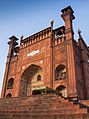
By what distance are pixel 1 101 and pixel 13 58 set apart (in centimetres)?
1320

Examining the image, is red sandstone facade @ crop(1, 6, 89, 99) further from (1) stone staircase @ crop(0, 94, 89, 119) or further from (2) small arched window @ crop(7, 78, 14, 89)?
(1) stone staircase @ crop(0, 94, 89, 119)

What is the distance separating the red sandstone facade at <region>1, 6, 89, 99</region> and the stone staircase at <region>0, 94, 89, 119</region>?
5301mm

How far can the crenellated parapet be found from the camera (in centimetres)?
2482

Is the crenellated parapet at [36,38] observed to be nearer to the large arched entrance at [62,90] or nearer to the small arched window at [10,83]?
the small arched window at [10,83]

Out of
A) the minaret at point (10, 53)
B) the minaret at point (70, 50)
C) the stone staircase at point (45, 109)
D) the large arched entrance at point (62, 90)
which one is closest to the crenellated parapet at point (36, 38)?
the minaret at point (10, 53)

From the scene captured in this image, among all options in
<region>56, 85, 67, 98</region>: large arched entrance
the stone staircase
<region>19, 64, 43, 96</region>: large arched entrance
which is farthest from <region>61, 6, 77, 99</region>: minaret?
the stone staircase

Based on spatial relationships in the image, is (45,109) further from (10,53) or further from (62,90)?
(10,53)

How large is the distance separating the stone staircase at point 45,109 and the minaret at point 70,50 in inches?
226

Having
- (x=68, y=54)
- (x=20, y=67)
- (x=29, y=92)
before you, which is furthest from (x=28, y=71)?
(x=68, y=54)

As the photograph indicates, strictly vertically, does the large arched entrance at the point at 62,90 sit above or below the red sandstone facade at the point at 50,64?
below

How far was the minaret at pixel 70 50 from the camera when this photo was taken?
17.9 m

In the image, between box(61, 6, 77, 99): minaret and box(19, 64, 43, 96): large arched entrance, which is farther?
box(19, 64, 43, 96): large arched entrance

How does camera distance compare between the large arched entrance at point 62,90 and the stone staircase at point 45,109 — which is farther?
the large arched entrance at point 62,90

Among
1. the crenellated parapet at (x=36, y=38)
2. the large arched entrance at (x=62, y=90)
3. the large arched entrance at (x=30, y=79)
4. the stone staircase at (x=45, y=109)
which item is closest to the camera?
the stone staircase at (x=45, y=109)
